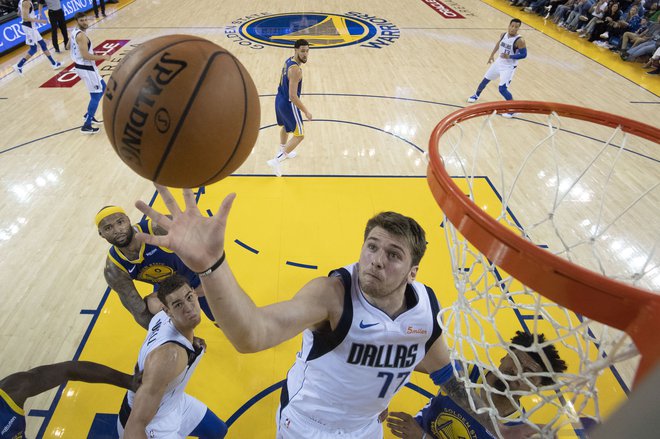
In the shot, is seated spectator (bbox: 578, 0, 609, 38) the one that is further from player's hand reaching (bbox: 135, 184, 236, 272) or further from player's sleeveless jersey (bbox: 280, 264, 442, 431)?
player's hand reaching (bbox: 135, 184, 236, 272)

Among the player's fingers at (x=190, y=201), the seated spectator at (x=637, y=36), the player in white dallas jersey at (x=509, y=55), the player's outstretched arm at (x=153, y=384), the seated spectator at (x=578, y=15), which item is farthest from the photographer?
the seated spectator at (x=578, y=15)

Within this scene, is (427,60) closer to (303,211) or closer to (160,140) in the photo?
(303,211)

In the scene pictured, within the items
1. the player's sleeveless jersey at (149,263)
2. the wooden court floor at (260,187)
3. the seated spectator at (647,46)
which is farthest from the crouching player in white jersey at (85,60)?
the seated spectator at (647,46)

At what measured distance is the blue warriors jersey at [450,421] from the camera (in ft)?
6.48

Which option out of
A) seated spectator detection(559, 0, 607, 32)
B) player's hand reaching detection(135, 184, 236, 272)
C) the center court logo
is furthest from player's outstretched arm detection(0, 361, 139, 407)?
seated spectator detection(559, 0, 607, 32)

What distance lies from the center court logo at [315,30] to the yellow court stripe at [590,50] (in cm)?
478

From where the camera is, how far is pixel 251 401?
9.33 ft

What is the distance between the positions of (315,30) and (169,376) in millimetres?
10584

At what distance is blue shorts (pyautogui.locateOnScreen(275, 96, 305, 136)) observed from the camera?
496 cm

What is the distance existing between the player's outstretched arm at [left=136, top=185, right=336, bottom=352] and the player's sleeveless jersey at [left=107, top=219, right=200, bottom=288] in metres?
1.56

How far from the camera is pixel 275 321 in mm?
1421

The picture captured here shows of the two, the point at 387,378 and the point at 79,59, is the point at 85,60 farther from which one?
the point at 387,378

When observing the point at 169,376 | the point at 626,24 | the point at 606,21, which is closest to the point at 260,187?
the point at 169,376

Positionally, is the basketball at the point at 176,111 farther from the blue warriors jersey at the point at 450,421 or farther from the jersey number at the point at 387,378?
the blue warriors jersey at the point at 450,421
